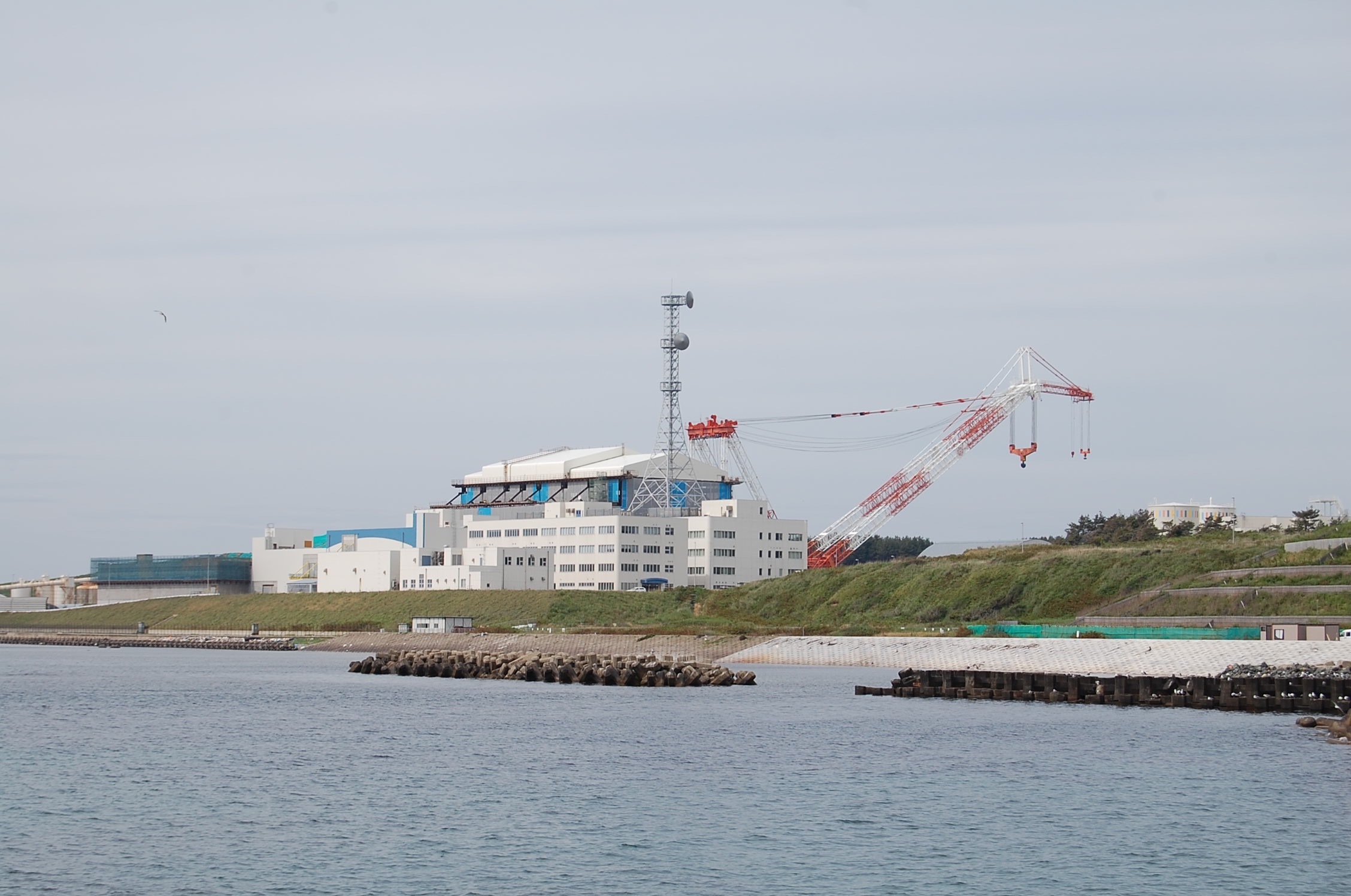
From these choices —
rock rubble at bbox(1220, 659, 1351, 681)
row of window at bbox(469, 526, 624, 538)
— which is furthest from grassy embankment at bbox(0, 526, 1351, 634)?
rock rubble at bbox(1220, 659, 1351, 681)

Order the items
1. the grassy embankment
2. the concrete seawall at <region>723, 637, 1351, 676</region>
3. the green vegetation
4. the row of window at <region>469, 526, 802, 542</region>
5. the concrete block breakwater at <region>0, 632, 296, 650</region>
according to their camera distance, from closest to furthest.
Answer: the concrete seawall at <region>723, 637, 1351, 676</region>, the green vegetation, the grassy embankment, the concrete block breakwater at <region>0, 632, 296, 650</region>, the row of window at <region>469, 526, 802, 542</region>

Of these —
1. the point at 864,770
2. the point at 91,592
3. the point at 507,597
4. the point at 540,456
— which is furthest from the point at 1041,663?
the point at 91,592

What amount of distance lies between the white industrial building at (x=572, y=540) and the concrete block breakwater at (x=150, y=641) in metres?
17.0

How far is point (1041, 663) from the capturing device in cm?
Result: 7162

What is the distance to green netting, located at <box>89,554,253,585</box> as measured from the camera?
581 ft

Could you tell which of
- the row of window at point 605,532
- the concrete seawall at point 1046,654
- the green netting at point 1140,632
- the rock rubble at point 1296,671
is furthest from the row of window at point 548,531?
the rock rubble at point 1296,671

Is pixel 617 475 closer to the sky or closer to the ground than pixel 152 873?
closer to the sky

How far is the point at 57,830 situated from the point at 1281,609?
62243 millimetres

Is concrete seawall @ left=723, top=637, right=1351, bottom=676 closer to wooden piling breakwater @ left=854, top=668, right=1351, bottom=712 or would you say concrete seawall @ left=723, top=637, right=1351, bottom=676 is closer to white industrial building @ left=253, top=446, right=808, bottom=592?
wooden piling breakwater @ left=854, top=668, right=1351, bottom=712

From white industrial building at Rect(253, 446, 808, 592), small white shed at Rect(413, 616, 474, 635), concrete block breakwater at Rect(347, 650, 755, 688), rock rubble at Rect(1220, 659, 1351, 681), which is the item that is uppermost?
white industrial building at Rect(253, 446, 808, 592)

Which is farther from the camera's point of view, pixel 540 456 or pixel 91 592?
pixel 91 592

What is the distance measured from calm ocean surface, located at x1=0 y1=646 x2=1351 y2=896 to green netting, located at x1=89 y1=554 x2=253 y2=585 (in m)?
119

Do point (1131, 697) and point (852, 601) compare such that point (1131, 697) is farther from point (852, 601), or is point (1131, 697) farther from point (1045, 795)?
point (852, 601)

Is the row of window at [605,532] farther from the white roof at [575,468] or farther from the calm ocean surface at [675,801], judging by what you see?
the calm ocean surface at [675,801]
